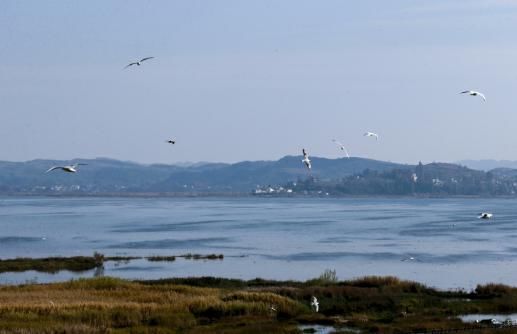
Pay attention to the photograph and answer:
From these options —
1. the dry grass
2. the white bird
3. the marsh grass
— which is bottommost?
the marsh grass

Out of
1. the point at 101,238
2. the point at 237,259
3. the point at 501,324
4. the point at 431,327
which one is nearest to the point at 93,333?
the point at 431,327

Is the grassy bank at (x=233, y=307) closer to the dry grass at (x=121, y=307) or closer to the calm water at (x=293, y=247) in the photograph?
the dry grass at (x=121, y=307)

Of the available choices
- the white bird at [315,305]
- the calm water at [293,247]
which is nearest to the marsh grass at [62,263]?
the calm water at [293,247]

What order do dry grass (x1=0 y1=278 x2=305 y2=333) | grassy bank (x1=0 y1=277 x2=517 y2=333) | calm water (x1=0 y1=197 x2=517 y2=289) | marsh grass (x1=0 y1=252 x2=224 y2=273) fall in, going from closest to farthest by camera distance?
dry grass (x1=0 y1=278 x2=305 y2=333)
grassy bank (x1=0 y1=277 x2=517 y2=333)
calm water (x1=0 y1=197 x2=517 y2=289)
marsh grass (x1=0 y1=252 x2=224 y2=273)

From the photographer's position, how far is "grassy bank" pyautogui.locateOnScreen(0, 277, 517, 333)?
36219mm

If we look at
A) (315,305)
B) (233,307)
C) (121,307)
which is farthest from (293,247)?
(121,307)

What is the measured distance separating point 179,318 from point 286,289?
11.2m

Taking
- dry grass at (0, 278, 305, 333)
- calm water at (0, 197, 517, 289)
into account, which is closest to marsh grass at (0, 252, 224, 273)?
calm water at (0, 197, 517, 289)

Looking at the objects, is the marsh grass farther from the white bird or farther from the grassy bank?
the white bird

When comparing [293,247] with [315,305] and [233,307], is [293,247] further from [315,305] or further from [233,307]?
[233,307]

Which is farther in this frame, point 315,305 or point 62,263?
point 62,263

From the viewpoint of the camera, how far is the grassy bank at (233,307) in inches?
1426

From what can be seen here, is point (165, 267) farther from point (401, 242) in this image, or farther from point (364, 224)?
point (364, 224)

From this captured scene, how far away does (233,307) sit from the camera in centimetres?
4081
